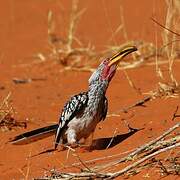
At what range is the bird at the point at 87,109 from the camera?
6805 millimetres

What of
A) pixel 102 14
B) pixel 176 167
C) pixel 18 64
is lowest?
pixel 176 167

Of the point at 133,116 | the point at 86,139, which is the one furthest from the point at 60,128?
the point at 133,116

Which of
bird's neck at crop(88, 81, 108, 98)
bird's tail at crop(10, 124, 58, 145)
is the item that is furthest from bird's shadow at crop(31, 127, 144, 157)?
bird's neck at crop(88, 81, 108, 98)

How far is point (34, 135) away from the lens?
707 cm

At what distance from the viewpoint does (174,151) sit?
5914mm

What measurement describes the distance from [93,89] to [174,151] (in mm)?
1221

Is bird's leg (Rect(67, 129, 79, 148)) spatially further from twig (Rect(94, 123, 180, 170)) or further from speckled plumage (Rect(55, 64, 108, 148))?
twig (Rect(94, 123, 180, 170))

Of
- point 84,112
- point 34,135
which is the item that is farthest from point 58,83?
point 84,112

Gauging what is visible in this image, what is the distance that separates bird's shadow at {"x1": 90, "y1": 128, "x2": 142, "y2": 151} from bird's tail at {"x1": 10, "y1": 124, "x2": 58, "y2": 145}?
45 cm

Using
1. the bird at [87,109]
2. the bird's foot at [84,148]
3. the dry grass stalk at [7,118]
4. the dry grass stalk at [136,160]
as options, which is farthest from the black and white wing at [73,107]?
the dry grass stalk at [136,160]

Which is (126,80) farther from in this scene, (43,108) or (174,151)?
(174,151)

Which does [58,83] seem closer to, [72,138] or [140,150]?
[72,138]

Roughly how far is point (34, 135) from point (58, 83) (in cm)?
308

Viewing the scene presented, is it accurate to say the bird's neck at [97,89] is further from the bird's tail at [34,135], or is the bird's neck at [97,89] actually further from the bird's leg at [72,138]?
the bird's tail at [34,135]
